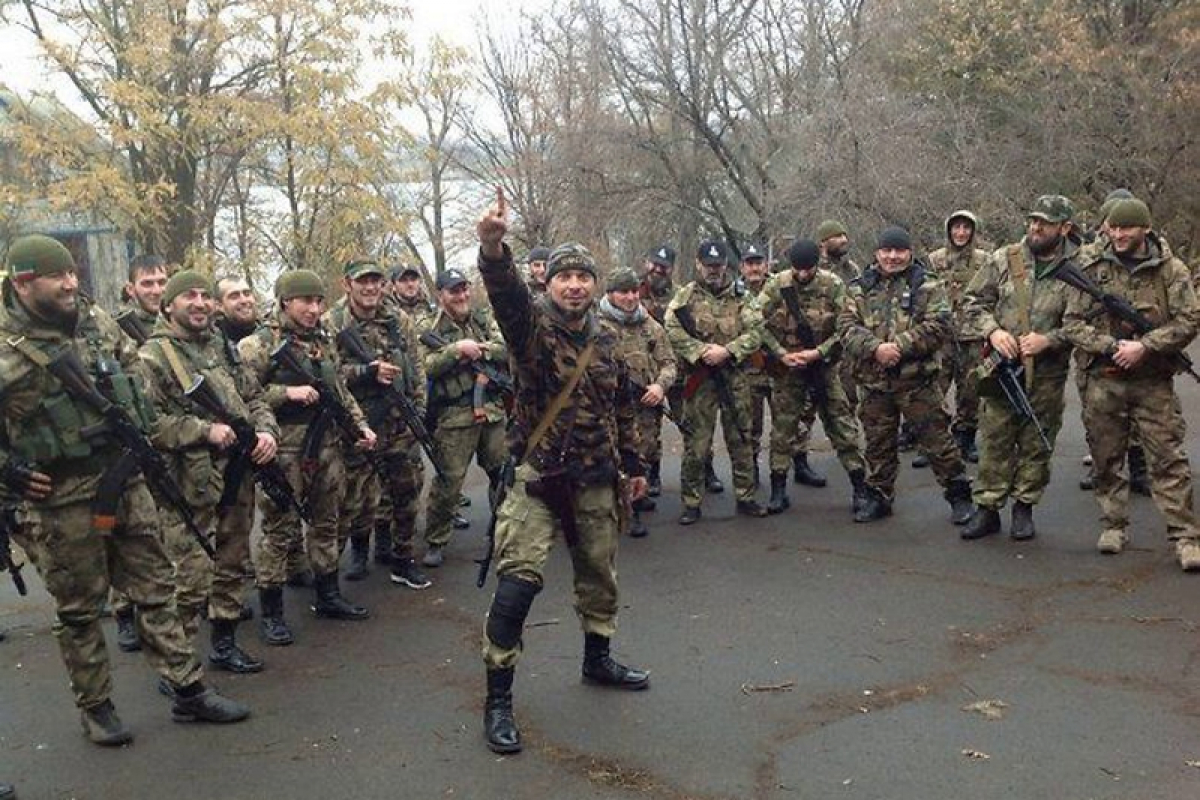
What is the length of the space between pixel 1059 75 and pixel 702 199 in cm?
897

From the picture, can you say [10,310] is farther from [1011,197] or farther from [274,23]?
[1011,197]

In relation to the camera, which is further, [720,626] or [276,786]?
[720,626]

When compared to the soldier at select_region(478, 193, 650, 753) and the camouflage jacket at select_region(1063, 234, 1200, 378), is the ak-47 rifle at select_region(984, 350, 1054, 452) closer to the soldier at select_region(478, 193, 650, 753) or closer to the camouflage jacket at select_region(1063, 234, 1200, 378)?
the camouflage jacket at select_region(1063, 234, 1200, 378)

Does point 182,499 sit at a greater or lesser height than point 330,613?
greater

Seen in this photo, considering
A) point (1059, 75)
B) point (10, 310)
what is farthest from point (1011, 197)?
point (10, 310)

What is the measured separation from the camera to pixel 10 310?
13.9ft

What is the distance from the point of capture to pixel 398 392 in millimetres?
6496

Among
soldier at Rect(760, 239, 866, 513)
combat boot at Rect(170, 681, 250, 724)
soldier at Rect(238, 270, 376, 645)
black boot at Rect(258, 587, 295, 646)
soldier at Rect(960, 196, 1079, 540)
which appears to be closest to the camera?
combat boot at Rect(170, 681, 250, 724)

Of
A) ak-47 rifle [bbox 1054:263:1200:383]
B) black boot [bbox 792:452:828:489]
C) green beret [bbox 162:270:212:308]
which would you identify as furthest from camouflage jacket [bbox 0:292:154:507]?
black boot [bbox 792:452:828:489]

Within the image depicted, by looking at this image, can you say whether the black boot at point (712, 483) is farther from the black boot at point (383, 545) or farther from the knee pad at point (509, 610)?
the knee pad at point (509, 610)

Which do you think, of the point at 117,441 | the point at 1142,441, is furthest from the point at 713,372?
the point at 117,441

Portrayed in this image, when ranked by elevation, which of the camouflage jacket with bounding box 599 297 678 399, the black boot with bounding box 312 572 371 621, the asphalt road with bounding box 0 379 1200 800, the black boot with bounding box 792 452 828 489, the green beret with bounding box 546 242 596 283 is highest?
the green beret with bounding box 546 242 596 283

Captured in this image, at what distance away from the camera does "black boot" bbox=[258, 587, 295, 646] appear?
5.61 meters

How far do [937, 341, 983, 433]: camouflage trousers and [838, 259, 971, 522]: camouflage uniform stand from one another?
4.60ft
